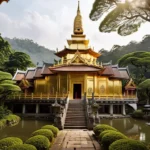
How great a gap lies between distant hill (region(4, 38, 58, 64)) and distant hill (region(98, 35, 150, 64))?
80.6m

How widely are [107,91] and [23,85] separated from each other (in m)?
12.9

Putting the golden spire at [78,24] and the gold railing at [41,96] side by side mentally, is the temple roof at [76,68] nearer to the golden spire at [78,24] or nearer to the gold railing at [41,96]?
the gold railing at [41,96]

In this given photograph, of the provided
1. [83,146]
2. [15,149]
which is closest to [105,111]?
[83,146]

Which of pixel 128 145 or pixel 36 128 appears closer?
pixel 128 145

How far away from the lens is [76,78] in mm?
31000

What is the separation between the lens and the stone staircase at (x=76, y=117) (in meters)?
17.2

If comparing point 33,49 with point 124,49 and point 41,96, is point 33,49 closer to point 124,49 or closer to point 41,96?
point 124,49

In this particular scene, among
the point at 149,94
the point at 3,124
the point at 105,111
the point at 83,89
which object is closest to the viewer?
the point at 3,124

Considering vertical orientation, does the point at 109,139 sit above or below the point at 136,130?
above

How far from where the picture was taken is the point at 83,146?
33.5 ft

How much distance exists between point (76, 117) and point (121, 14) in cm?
1122

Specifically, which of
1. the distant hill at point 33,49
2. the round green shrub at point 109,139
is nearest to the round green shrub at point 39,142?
the round green shrub at point 109,139

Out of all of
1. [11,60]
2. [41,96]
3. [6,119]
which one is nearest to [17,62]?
[11,60]

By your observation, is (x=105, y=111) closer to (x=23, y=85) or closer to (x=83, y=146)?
(x=23, y=85)
